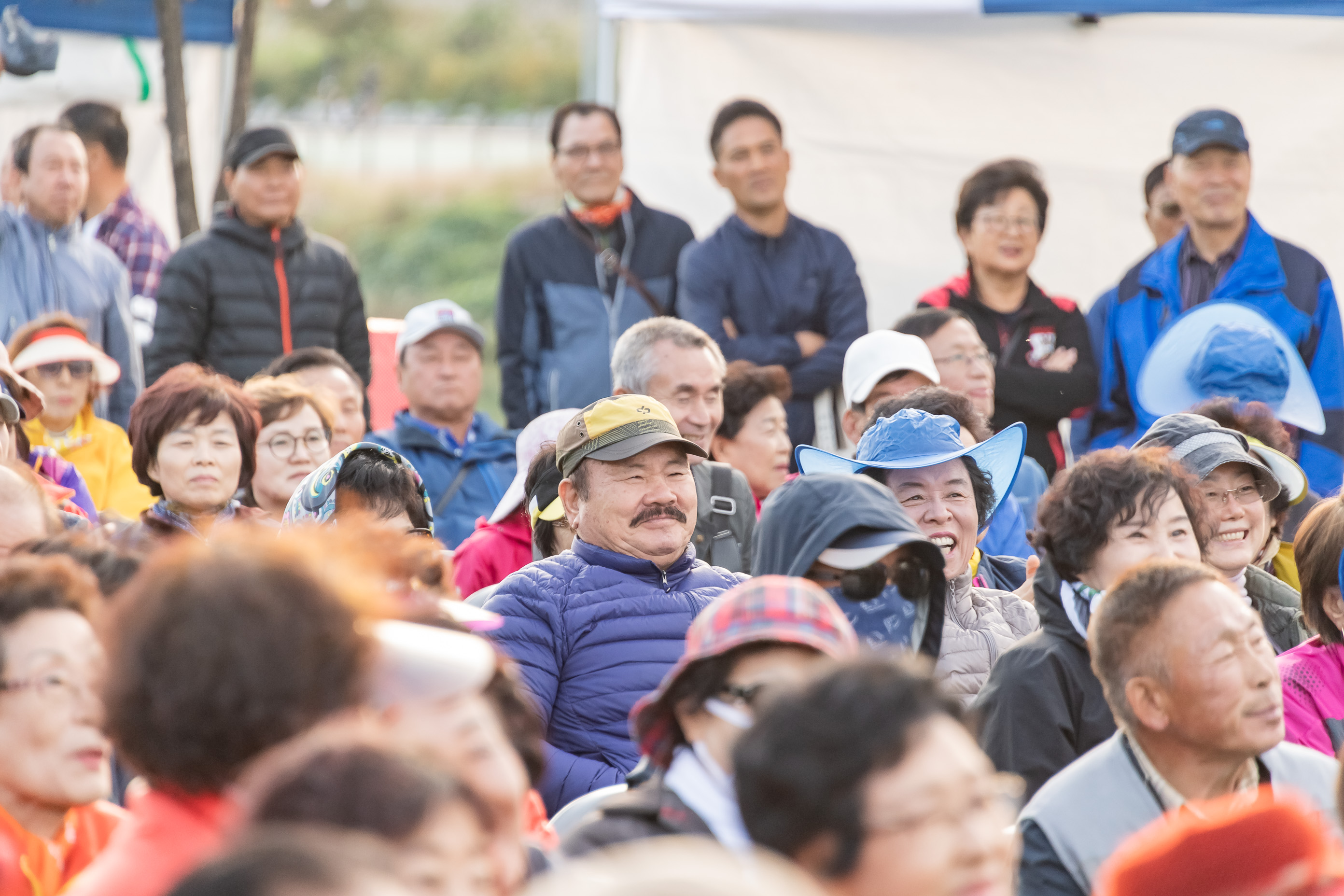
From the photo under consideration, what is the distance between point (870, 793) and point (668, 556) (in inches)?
79.6

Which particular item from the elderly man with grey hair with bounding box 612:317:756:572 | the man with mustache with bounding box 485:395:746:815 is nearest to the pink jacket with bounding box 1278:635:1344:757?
the man with mustache with bounding box 485:395:746:815

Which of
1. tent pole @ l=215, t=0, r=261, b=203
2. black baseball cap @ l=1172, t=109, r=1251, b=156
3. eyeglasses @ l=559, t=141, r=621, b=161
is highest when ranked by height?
tent pole @ l=215, t=0, r=261, b=203

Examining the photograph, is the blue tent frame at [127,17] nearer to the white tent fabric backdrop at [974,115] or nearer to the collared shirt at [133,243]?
the collared shirt at [133,243]

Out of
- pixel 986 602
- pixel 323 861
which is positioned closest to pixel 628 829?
pixel 323 861

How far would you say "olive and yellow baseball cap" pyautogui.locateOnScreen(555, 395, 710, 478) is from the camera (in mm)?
3830

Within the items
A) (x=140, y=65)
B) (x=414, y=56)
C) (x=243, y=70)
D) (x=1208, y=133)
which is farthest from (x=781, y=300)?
(x=414, y=56)

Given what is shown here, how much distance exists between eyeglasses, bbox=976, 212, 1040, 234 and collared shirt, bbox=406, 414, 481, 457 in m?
2.02

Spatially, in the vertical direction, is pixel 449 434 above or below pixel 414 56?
below

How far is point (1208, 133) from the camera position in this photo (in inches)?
220

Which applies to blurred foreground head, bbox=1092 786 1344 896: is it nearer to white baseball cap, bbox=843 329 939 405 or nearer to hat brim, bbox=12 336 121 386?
white baseball cap, bbox=843 329 939 405

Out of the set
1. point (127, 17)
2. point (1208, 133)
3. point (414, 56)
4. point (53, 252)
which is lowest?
point (53, 252)

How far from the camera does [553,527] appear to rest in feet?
14.2

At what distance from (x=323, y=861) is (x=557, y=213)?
5.45 m

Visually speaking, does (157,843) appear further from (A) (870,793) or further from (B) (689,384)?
(B) (689,384)
